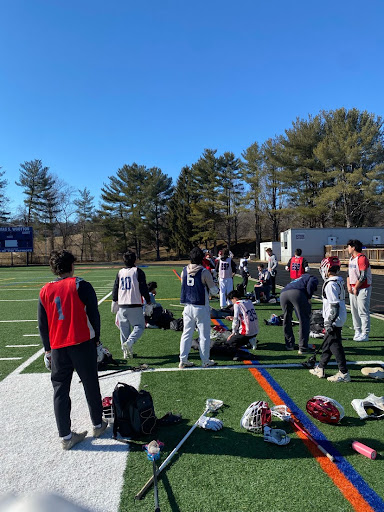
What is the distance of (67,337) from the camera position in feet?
11.1

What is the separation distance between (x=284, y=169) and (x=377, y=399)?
4807cm

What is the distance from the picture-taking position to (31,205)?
196 feet

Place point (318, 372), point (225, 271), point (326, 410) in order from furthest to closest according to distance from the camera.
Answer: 1. point (225, 271)
2. point (318, 372)
3. point (326, 410)

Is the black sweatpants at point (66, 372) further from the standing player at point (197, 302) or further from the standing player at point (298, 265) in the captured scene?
the standing player at point (298, 265)

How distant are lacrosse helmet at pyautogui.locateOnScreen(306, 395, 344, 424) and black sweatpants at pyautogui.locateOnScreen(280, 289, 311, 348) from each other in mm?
2550

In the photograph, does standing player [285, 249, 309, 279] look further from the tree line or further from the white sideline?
the tree line

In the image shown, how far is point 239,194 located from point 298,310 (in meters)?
50.8

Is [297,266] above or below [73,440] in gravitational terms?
above

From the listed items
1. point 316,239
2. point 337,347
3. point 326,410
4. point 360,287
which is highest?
point 316,239

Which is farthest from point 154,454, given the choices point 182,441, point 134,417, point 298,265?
point 298,265

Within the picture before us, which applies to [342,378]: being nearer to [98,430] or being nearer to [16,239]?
[98,430]

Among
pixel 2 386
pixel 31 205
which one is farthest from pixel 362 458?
pixel 31 205

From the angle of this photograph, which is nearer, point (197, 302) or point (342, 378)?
point (342, 378)

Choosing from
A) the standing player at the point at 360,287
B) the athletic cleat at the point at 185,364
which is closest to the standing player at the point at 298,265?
the standing player at the point at 360,287
